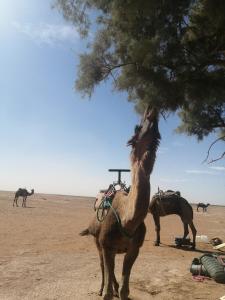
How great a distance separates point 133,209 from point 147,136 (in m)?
1.05

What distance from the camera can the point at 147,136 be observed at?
589cm

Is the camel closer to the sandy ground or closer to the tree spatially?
the sandy ground

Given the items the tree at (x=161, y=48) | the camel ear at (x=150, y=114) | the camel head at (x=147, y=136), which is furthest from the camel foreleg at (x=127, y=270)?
the tree at (x=161, y=48)

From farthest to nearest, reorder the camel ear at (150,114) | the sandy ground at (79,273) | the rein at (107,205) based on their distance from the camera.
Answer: the sandy ground at (79,273) < the rein at (107,205) < the camel ear at (150,114)

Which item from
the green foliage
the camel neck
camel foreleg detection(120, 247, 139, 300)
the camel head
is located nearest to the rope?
the camel neck

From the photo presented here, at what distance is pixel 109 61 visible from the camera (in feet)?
38.7

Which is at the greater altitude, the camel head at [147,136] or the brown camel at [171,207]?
the camel head at [147,136]

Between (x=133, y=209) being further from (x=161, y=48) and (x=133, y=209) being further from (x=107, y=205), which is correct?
(x=161, y=48)

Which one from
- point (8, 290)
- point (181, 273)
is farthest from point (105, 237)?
point (181, 273)

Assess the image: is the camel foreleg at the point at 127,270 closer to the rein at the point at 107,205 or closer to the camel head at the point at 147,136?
the rein at the point at 107,205

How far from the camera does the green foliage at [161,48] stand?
9.71m

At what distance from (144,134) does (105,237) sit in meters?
1.85

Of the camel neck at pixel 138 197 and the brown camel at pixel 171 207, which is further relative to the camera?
the brown camel at pixel 171 207

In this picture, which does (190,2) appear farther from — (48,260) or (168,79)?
(48,260)
